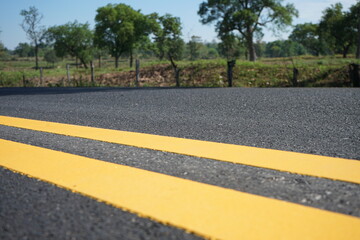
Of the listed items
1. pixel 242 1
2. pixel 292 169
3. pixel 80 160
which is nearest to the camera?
pixel 292 169

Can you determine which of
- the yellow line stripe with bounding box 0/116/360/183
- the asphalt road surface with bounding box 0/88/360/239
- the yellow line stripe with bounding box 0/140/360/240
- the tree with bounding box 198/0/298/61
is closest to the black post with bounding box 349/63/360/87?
the asphalt road surface with bounding box 0/88/360/239

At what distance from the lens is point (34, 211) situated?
5.84ft

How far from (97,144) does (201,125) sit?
1632mm

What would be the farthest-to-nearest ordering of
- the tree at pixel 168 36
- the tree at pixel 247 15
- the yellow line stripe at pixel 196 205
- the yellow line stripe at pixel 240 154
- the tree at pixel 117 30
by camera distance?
1. the tree at pixel 168 36
2. the tree at pixel 117 30
3. the tree at pixel 247 15
4. the yellow line stripe at pixel 240 154
5. the yellow line stripe at pixel 196 205

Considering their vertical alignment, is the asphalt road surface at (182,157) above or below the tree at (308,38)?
below

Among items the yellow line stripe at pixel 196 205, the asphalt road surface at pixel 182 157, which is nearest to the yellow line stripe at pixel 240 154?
the asphalt road surface at pixel 182 157

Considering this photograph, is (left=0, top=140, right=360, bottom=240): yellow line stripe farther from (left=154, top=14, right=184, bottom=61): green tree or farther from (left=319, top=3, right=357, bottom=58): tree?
(left=154, top=14, right=184, bottom=61): green tree

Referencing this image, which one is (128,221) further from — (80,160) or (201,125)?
(201,125)

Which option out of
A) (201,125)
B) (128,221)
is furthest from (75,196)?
(201,125)

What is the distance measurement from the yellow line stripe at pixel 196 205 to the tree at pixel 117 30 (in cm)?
5750

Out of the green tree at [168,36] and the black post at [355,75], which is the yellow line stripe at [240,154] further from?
the green tree at [168,36]

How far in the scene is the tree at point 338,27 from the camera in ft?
159

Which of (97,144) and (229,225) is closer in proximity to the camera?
Answer: (229,225)

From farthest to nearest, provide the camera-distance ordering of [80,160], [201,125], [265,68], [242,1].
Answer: [242,1]
[265,68]
[201,125]
[80,160]
